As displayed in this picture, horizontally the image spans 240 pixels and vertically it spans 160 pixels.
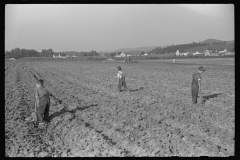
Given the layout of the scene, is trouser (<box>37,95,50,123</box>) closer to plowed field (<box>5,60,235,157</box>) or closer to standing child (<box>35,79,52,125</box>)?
standing child (<box>35,79,52,125</box>)

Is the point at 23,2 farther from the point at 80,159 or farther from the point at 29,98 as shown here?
the point at 29,98

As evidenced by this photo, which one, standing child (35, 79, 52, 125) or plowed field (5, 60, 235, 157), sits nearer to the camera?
plowed field (5, 60, 235, 157)

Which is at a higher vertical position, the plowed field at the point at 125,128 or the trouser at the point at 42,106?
the trouser at the point at 42,106

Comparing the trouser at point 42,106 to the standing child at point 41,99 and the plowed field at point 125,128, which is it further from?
the plowed field at point 125,128

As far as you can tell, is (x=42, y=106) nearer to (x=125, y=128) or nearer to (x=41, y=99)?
(x=41, y=99)

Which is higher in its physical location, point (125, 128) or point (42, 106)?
point (42, 106)

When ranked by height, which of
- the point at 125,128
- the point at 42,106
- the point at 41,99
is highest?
the point at 41,99

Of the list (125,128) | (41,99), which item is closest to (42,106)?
(41,99)

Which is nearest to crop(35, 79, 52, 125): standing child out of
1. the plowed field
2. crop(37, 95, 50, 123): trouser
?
crop(37, 95, 50, 123): trouser

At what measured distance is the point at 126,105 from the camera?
35.9ft

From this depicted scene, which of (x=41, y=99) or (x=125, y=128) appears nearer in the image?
(x=125, y=128)

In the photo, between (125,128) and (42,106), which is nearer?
(125,128)

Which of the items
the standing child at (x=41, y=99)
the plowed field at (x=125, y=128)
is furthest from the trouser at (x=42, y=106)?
the plowed field at (x=125, y=128)
